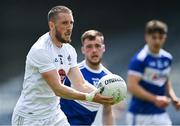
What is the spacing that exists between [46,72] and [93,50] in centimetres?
172

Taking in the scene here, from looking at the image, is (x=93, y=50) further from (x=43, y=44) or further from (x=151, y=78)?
(x=43, y=44)

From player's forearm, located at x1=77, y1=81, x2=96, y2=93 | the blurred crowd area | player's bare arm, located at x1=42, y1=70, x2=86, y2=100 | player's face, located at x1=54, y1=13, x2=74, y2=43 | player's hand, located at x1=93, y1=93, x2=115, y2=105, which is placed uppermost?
player's face, located at x1=54, y1=13, x2=74, y2=43

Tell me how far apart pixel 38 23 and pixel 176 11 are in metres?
3.19

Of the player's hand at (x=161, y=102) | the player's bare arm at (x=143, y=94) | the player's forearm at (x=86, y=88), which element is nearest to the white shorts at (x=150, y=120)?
the player's bare arm at (x=143, y=94)

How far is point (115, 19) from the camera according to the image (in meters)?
18.0

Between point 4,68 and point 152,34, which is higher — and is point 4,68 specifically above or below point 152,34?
below

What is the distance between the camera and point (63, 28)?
792cm

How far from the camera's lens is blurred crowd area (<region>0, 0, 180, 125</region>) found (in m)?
16.5

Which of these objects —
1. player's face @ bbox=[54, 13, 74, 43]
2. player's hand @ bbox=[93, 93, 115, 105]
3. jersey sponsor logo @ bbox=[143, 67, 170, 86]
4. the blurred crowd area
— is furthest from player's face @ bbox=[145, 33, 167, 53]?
the blurred crowd area

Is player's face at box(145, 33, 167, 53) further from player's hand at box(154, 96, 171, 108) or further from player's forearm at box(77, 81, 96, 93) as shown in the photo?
player's forearm at box(77, 81, 96, 93)

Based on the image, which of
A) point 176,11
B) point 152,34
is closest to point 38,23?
point 176,11

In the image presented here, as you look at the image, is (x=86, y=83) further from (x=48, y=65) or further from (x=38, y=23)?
(x=38, y=23)

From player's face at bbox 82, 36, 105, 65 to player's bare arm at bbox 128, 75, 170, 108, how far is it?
462mm

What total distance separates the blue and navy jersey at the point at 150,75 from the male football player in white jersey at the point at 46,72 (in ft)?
5.12
